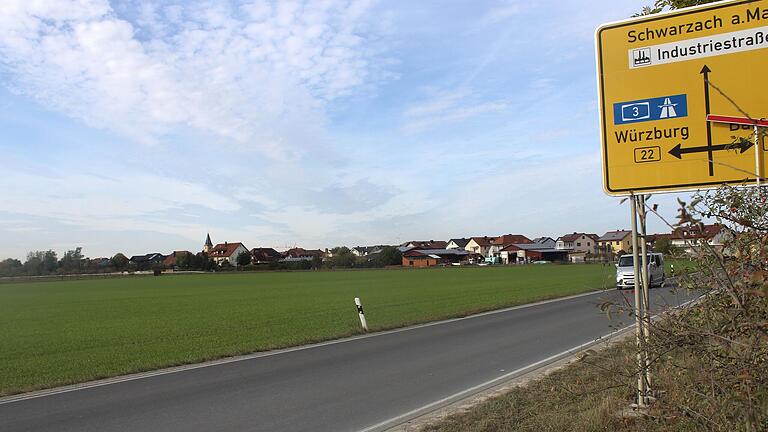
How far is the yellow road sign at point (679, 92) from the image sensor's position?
4770mm

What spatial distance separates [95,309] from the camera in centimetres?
3130

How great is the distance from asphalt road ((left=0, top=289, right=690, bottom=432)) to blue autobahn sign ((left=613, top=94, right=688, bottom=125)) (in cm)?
149

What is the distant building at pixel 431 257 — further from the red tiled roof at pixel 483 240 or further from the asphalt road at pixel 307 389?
the asphalt road at pixel 307 389

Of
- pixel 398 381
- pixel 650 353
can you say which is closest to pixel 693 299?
pixel 650 353

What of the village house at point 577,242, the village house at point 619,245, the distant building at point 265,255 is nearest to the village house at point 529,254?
the village house at point 577,242

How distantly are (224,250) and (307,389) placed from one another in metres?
176

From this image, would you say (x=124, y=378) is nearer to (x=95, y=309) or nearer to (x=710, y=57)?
(x=710, y=57)

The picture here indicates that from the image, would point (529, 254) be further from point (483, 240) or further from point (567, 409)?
point (567, 409)

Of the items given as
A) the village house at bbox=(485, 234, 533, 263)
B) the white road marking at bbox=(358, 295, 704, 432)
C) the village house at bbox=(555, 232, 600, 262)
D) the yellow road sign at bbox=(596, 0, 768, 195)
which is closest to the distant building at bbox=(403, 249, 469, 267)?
the village house at bbox=(485, 234, 533, 263)

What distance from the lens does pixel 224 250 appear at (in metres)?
179

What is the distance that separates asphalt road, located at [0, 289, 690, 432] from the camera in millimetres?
7449

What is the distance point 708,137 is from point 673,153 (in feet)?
0.94

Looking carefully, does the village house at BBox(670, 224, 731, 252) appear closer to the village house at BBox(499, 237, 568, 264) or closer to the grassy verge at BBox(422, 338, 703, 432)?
the grassy verge at BBox(422, 338, 703, 432)

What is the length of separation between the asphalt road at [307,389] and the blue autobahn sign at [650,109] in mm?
1487
